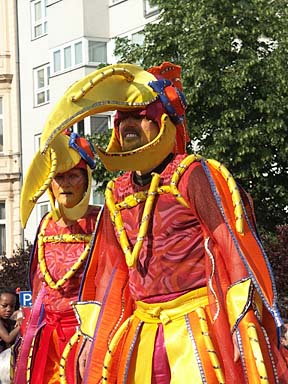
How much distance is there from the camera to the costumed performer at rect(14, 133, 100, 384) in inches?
272

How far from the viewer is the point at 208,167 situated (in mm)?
4859

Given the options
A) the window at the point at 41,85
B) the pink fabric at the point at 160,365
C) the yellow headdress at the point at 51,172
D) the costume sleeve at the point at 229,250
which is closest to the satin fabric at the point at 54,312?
the yellow headdress at the point at 51,172

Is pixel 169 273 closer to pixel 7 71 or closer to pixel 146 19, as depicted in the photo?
pixel 146 19

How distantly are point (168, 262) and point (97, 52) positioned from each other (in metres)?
22.0

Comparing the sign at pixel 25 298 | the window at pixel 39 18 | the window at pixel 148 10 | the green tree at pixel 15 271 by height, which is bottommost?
the green tree at pixel 15 271

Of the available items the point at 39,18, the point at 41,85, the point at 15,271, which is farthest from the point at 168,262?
the point at 39,18

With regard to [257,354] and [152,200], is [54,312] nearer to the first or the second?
[152,200]

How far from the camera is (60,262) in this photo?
23.1ft

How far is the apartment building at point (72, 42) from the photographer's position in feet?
85.2

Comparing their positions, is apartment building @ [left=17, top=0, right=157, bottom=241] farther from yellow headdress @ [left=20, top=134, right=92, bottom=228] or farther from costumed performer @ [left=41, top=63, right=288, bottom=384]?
costumed performer @ [left=41, top=63, right=288, bottom=384]

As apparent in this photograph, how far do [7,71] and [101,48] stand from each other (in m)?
4.87

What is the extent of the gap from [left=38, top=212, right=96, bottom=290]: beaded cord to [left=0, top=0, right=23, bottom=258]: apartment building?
23077 millimetres

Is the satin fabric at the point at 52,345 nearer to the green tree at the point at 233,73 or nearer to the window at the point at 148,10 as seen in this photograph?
the green tree at the point at 233,73

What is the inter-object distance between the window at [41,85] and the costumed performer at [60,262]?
2201 cm
